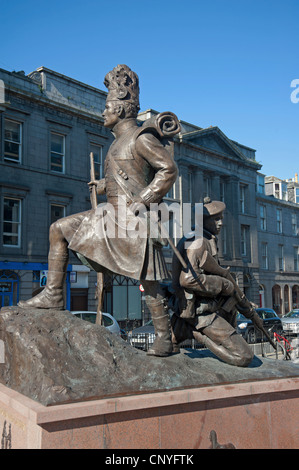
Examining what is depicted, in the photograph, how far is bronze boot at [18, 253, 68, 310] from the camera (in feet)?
15.4

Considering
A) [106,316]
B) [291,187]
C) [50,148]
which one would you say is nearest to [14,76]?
[50,148]

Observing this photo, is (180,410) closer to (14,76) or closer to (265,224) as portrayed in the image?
(14,76)

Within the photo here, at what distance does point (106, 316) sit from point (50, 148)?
10986 mm

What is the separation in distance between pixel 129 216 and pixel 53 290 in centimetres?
113

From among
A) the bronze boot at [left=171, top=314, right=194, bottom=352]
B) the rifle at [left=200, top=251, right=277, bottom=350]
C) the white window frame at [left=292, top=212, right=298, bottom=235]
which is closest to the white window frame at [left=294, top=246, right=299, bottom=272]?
the white window frame at [left=292, top=212, right=298, bottom=235]

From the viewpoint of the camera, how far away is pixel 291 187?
4700 centimetres

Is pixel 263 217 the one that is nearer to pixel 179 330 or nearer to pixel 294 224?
pixel 294 224

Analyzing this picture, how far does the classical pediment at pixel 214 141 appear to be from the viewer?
105 feet

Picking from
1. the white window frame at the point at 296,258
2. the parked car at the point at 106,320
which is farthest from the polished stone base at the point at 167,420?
the white window frame at the point at 296,258

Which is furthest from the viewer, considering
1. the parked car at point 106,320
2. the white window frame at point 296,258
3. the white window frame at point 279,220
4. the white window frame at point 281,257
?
the white window frame at point 296,258

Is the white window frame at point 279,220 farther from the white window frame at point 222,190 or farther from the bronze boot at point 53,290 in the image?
the bronze boot at point 53,290

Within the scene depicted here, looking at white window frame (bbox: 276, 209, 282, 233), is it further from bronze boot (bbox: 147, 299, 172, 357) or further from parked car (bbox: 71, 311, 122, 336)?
bronze boot (bbox: 147, 299, 172, 357)

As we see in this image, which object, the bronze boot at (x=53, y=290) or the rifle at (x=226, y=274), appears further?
the rifle at (x=226, y=274)

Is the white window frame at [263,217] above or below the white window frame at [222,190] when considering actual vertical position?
below
